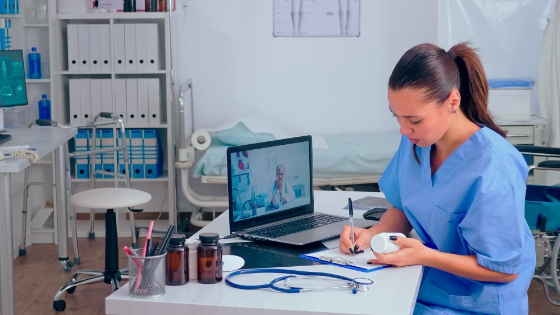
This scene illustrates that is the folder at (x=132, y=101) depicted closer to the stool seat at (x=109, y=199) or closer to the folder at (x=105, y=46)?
the folder at (x=105, y=46)

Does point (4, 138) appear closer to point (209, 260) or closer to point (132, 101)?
point (132, 101)

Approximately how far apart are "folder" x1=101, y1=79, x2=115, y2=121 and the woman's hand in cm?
309

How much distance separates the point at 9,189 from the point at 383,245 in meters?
1.75

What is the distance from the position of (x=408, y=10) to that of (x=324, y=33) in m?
0.56

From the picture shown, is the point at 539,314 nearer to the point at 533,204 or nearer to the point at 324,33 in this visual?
the point at 533,204

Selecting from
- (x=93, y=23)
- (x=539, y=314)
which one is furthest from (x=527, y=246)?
(x=93, y=23)

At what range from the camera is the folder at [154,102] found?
14.4 feet

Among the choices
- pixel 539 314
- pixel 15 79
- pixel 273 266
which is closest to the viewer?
Result: pixel 273 266

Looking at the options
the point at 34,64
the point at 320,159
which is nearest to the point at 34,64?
the point at 34,64

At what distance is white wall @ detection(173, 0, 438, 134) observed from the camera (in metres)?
4.77

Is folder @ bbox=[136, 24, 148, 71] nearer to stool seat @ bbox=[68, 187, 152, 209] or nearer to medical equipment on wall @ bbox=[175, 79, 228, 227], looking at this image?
medical equipment on wall @ bbox=[175, 79, 228, 227]

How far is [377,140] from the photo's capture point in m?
Result: 4.47

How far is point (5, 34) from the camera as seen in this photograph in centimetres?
414

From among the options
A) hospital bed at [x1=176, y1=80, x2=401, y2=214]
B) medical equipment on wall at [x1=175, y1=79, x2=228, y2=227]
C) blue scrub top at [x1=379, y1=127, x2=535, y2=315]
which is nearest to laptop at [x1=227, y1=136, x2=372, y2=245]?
blue scrub top at [x1=379, y1=127, x2=535, y2=315]
